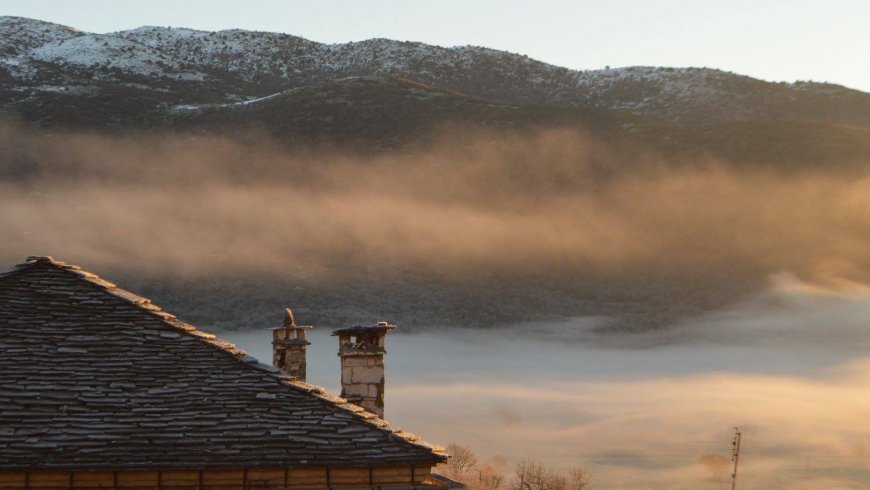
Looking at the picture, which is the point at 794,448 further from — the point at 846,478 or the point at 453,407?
the point at 453,407

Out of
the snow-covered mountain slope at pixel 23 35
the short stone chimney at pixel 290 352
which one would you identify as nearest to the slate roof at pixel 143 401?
the short stone chimney at pixel 290 352

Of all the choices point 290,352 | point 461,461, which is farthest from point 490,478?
point 290,352

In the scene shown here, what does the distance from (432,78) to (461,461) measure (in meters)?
117

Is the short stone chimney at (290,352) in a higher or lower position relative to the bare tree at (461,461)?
lower

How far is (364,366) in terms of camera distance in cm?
1828

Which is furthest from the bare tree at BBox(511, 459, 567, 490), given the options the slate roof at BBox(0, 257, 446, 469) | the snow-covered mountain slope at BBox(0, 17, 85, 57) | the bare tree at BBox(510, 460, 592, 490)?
the snow-covered mountain slope at BBox(0, 17, 85, 57)

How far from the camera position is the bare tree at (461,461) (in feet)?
254

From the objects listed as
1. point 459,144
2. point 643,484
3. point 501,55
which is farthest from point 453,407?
point 501,55

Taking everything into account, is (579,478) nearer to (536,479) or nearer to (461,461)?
(536,479)

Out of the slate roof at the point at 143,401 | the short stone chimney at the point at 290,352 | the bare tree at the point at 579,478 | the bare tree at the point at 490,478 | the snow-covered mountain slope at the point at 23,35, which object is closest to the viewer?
the slate roof at the point at 143,401

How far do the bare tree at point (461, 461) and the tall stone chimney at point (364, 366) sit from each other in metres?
→ 54.5

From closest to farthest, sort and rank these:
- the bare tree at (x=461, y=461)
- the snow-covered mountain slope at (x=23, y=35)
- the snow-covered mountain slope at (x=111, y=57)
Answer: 1. the bare tree at (x=461, y=461)
2. the snow-covered mountain slope at (x=111, y=57)
3. the snow-covered mountain slope at (x=23, y=35)

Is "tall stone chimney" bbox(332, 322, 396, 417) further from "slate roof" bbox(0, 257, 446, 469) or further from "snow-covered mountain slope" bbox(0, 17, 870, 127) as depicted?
"snow-covered mountain slope" bbox(0, 17, 870, 127)

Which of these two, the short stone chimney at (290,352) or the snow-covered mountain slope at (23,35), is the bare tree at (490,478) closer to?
Result: the short stone chimney at (290,352)
